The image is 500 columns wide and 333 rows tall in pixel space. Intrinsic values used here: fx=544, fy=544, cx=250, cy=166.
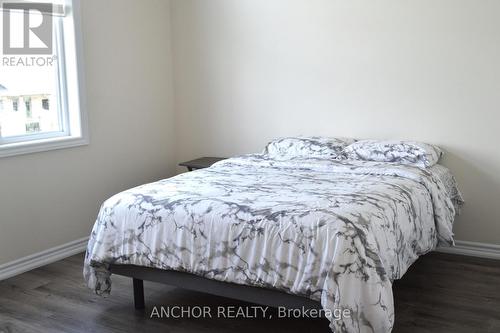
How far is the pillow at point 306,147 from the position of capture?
3.81 metres

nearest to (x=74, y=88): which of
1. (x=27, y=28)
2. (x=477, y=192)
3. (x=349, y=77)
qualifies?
(x=27, y=28)

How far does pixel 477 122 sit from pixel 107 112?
268 centimetres

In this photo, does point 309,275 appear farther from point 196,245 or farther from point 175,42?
point 175,42

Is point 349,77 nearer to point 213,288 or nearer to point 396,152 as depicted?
point 396,152

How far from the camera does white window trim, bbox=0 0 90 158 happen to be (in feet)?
12.5

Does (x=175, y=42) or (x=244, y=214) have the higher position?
(x=175, y=42)

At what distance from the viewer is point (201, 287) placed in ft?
8.41

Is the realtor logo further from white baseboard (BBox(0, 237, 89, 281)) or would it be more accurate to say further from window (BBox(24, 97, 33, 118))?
white baseboard (BBox(0, 237, 89, 281))

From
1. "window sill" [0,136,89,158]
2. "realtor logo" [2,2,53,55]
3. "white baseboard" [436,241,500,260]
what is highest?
"realtor logo" [2,2,53,55]

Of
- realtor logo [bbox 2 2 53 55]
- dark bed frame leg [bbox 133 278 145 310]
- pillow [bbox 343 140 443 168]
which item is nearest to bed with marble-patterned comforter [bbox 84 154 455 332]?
dark bed frame leg [bbox 133 278 145 310]

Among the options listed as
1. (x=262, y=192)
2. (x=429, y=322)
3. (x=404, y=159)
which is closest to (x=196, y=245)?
(x=262, y=192)

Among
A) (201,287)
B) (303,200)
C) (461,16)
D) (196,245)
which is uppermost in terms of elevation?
(461,16)

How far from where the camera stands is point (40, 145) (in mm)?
3619

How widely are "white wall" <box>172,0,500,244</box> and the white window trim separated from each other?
1.09m
